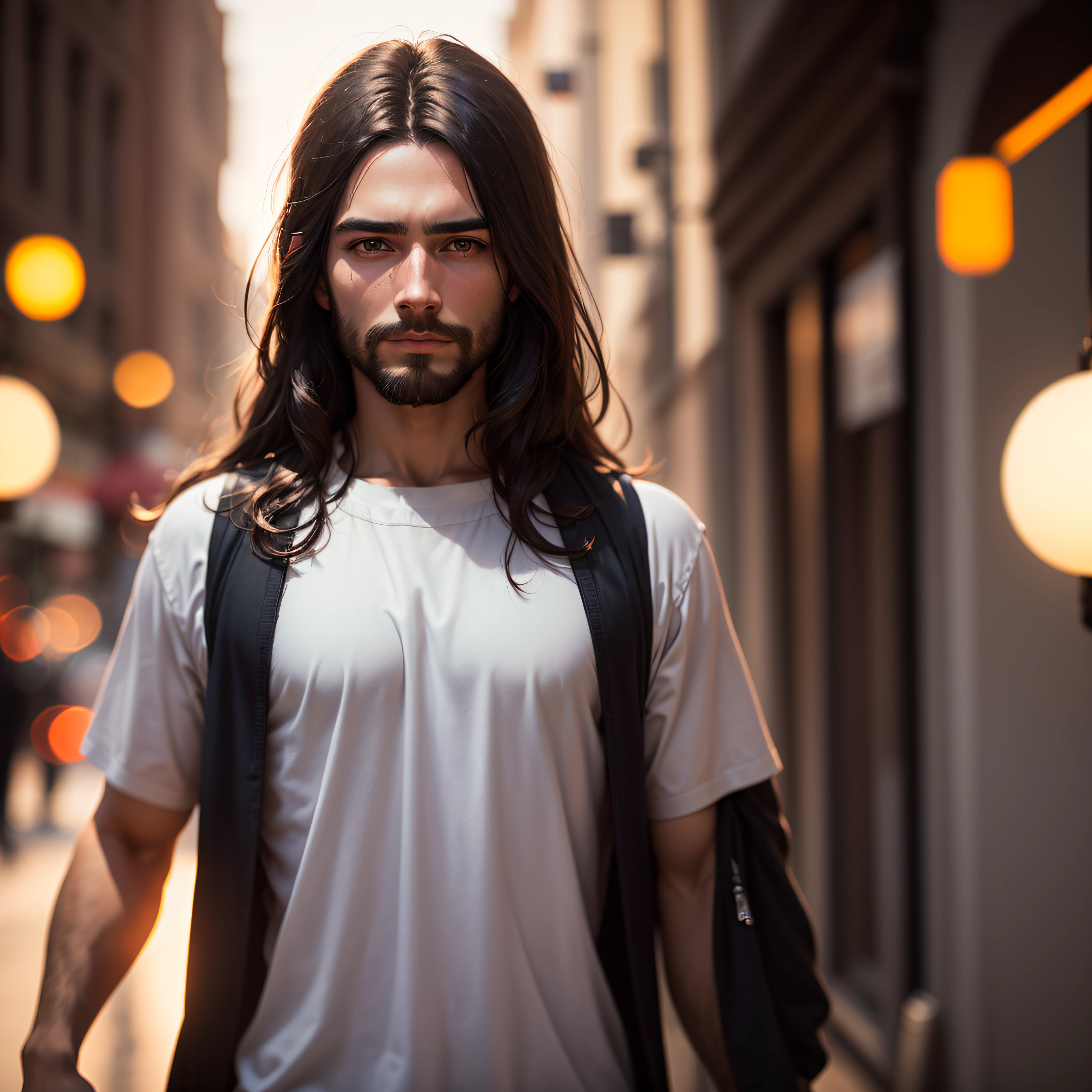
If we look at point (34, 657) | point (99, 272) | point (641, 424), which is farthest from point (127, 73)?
point (641, 424)

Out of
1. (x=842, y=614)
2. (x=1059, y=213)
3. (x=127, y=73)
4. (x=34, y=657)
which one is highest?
(x=127, y=73)

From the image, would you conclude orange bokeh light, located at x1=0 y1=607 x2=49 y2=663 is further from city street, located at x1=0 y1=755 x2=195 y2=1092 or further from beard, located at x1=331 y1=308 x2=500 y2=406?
beard, located at x1=331 y1=308 x2=500 y2=406

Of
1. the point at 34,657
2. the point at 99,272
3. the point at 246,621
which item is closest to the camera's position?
the point at 246,621

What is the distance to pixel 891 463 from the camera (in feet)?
9.66

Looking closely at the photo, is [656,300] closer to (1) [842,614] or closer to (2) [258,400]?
(1) [842,614]

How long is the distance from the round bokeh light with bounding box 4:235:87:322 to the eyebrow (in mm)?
6131

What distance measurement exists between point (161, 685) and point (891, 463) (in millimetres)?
2280

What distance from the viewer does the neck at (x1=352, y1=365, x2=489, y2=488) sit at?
1476 millimetres

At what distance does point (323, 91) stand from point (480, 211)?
35 centimetres

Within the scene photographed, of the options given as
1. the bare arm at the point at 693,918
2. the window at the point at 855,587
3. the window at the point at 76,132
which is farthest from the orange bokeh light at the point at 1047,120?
the window at the point at 76,132

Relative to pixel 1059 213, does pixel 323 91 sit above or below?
below

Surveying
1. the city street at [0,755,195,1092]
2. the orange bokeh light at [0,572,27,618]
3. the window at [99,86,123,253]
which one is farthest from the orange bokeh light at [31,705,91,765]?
the window at [99,86,123,253]

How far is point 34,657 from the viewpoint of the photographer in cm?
772

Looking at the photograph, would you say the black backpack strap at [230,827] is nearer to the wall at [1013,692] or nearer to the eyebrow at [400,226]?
the eyebrow at [400,226]
